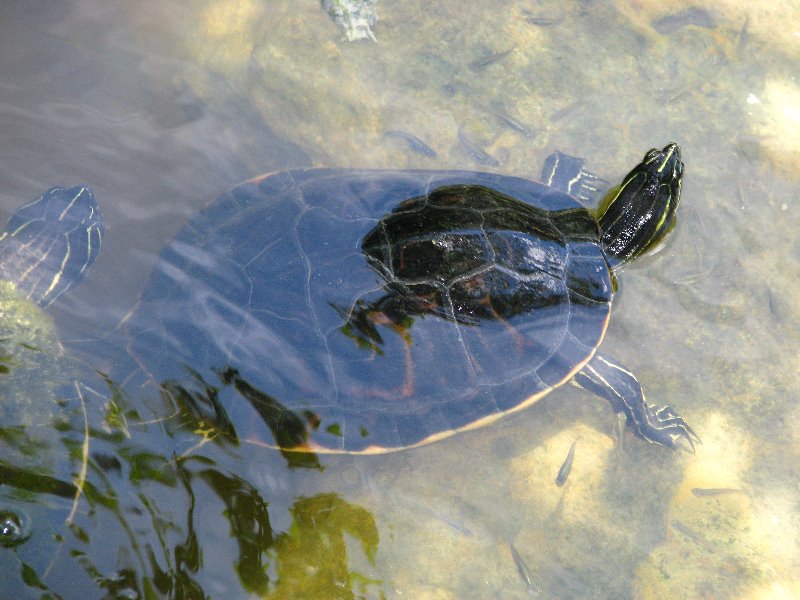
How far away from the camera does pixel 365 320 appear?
396cm

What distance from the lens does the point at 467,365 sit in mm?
4090

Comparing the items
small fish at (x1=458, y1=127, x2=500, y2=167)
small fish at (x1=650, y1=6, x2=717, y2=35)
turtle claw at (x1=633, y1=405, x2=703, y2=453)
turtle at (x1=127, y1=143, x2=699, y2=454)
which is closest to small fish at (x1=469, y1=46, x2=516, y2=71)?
small fish at (x1=458, y1=127, x2=500, y2=167)

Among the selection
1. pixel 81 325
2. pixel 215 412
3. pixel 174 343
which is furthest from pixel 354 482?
pixel 81 325

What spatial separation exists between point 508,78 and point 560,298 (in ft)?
8.29

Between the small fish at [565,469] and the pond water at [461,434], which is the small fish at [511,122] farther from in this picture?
the small fish at [565,469]

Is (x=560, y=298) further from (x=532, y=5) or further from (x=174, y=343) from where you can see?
(x=532, y=5)

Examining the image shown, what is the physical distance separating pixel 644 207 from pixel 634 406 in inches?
62.9

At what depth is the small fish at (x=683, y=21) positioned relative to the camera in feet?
19.9

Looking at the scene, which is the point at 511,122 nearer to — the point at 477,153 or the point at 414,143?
the point at 477,153

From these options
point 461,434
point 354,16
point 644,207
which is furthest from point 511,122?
point 461,434

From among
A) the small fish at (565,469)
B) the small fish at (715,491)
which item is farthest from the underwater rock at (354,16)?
the small fish at (715,491)

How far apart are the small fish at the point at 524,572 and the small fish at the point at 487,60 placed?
4.14 metres

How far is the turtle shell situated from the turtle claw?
0.79m

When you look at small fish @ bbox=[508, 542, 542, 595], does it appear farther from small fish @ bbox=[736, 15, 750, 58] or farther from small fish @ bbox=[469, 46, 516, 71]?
small fish @ bbox=[736, 15, 750, 58]
